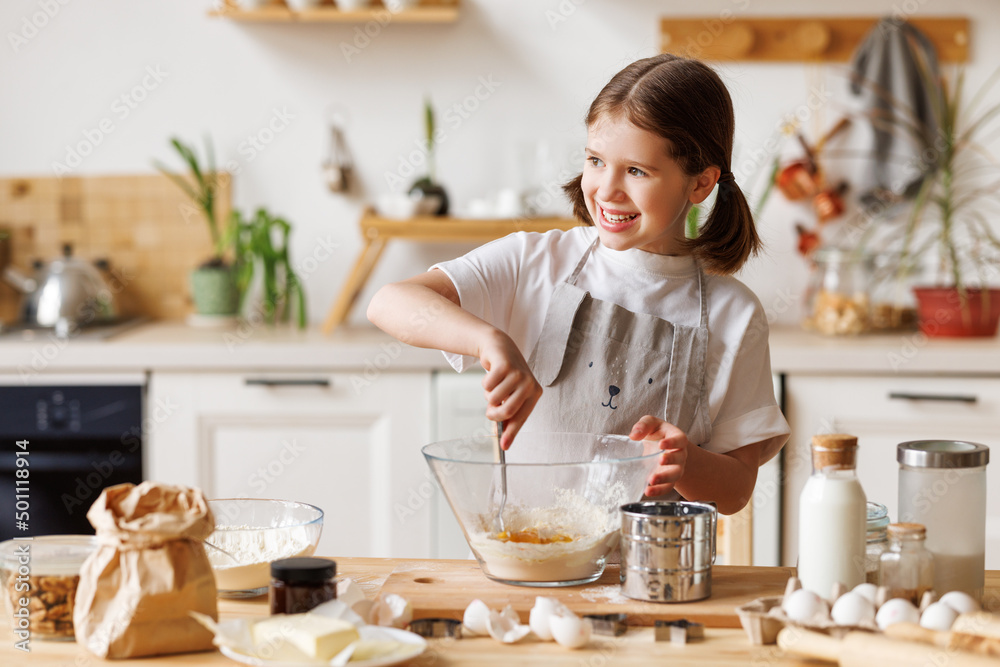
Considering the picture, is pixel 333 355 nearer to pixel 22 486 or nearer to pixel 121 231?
pixel 22 486

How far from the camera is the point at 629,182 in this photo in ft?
3.68

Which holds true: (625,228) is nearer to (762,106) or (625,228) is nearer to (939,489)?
(939,489)

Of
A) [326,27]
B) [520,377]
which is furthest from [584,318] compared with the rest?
[326,27]

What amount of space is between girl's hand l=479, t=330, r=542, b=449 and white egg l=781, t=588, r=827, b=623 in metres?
0.28

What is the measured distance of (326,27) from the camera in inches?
107

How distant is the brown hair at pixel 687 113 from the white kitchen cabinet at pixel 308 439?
1127 mm

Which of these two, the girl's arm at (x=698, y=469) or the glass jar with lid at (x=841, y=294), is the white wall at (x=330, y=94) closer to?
the glass jar with lid at (x=841, y=294)

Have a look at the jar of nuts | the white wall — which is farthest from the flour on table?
the white wall

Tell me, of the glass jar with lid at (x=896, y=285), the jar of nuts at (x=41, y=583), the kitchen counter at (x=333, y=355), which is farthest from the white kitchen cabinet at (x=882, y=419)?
the jar of nuts at (x=41, y=583)

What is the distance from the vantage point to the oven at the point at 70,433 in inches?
89.7

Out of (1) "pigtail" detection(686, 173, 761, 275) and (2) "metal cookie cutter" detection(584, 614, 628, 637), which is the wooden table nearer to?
(2) "metal cookie cutter" detection(584, 614, 628, 637)

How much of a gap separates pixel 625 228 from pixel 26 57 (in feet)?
7.45

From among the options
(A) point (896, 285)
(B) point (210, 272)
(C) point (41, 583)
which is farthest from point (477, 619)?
(A) point (896, 285)

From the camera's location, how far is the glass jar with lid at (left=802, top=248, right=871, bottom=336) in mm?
2432
